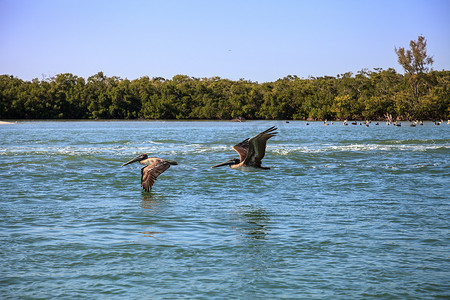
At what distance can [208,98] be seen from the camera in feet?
493

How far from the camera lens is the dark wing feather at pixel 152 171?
1544 centimetres

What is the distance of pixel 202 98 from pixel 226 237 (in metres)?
142

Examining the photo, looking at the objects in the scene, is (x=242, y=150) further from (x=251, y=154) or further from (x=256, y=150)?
(x=256, y=150)

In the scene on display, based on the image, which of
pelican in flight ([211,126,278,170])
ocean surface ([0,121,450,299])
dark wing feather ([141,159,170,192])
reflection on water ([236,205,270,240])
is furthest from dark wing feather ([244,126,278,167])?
dark wing feather ([141,159,170,192])

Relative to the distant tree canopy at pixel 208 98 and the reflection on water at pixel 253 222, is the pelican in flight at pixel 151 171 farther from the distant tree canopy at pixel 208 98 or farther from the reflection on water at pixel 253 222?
the distant tree canopy at pixel 208 98

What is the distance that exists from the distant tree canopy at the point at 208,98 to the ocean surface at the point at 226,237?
104627 millimetres

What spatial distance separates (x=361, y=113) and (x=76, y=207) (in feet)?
386

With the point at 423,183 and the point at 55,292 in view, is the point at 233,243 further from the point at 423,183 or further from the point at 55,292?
the point at 423,183

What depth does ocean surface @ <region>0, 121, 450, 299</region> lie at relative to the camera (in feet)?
25.9

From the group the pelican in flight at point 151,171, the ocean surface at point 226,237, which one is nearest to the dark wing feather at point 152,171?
the pelican in flight at point 151,171

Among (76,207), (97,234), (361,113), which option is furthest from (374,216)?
(361,113)

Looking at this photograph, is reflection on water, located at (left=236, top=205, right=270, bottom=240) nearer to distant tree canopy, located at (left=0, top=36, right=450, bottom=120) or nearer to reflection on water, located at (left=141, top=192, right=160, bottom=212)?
reflection on water, located at (left=141, top=192, right=160, bottom=212)

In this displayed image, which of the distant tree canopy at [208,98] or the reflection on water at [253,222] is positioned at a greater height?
the distant tree canopy at [208,98]

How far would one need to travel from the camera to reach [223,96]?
154750 millimetres
